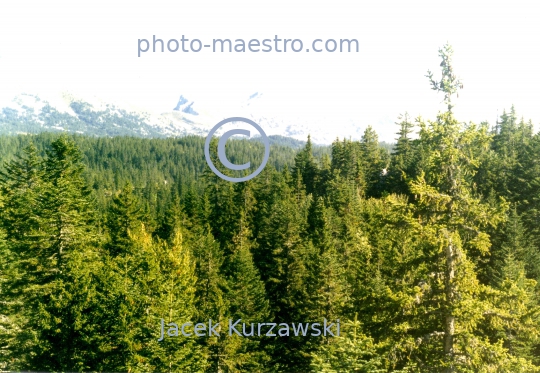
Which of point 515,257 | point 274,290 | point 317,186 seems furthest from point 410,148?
point 274,290

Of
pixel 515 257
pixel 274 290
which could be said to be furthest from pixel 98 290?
pixel 515 257

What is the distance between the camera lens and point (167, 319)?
690 inches

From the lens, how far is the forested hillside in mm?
10719

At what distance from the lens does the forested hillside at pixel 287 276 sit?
10.7 m

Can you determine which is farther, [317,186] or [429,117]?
[317,186]

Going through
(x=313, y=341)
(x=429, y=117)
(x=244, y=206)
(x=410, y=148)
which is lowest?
(x=313, y=341)

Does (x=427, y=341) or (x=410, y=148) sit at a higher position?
(x=410, y=148)

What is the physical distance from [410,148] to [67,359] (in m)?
50.2

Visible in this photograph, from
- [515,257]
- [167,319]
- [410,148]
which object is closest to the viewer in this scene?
[167,319]

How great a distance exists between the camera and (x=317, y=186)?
6588 centimetres

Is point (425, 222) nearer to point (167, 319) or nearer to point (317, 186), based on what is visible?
point (167, 319)

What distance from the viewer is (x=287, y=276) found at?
90.8ft

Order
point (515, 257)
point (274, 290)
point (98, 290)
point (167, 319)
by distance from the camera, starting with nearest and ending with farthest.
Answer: point (167, 319), point (98, 290), point (274, 290), point (515, 257)

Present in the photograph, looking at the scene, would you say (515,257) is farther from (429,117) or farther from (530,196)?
(429,117)
